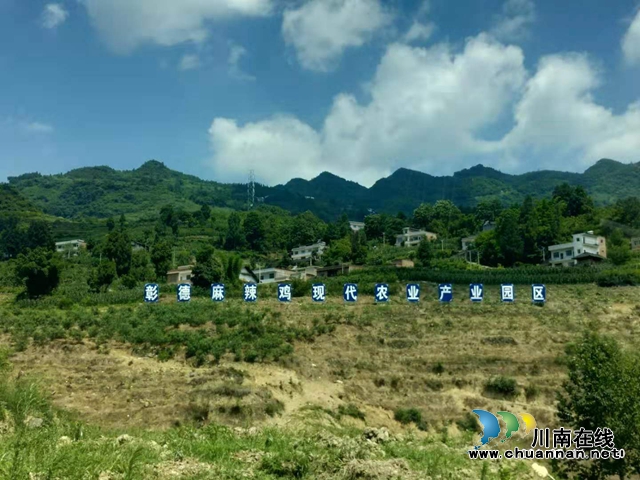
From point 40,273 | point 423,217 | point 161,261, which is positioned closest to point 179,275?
point 161,261

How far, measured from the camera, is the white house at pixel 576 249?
5697 cm

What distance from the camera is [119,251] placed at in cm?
5125

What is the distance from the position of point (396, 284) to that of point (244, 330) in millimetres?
16278

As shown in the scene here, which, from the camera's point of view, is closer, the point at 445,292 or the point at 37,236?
the point at 445,292

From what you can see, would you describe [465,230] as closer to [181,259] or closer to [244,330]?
[181,259]

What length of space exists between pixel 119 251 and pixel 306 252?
33058mm

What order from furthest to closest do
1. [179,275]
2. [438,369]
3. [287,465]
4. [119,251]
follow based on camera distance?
[179,275], [119,251], [438,369], [287,465]

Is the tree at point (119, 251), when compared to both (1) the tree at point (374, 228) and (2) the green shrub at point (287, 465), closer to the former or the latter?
(1) the tree at point (374, 228)

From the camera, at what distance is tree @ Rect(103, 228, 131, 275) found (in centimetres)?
5103

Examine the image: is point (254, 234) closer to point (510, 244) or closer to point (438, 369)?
point (510, 244)

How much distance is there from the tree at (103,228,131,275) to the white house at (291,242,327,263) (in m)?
27.0

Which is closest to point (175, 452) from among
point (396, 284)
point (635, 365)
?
point (635, 365)

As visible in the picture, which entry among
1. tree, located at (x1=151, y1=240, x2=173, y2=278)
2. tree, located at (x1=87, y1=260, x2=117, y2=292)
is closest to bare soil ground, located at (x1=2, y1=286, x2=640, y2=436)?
tree, located at (x1=87, y1=260, x2=117, y2=292)

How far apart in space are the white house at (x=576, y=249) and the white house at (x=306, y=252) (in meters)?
28.9
